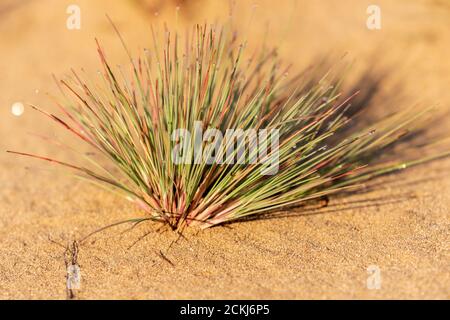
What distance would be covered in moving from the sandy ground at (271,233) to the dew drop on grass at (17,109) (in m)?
0.06

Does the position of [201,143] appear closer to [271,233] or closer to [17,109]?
[271,233]

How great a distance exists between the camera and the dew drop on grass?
5.51m

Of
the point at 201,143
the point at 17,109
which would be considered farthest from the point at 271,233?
the point at 17,109

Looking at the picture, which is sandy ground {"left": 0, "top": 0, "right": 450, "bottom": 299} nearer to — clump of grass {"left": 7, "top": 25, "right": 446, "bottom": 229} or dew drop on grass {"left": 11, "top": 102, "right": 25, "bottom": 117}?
dew drop on grass {"left": 11, "top": 102, "right": 25, "bottom": 117}

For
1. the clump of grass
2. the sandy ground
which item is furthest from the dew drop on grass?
the clump of grass

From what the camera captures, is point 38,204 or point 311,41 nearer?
point 38,204

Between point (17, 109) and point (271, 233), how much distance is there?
2935 millimetres

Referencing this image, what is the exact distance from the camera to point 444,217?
12.5ft

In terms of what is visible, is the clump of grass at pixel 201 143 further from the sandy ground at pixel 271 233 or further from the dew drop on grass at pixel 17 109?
the dew drop on grass at pixel 17 109

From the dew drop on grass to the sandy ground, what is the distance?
2.5 inches

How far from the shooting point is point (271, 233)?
3611mm

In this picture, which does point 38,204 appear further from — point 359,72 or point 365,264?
point 359,72
